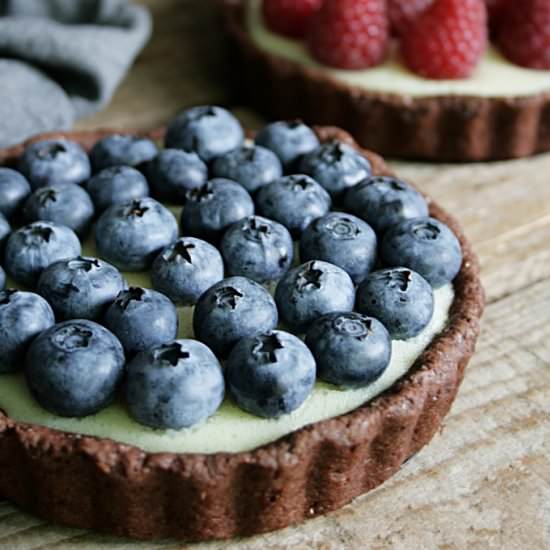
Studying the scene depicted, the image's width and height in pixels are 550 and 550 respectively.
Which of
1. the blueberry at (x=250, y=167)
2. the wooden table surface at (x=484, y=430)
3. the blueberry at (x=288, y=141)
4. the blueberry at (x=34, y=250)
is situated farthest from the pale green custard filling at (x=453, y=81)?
the blueberry at (x=34, y=250)

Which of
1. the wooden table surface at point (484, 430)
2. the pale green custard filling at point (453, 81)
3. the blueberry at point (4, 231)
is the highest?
the blueberry at point (4, 231)

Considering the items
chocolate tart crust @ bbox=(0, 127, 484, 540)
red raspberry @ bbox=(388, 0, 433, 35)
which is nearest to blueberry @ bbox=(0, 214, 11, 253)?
chocolate tart crust @ bbox=(0, 127, 484, 540)

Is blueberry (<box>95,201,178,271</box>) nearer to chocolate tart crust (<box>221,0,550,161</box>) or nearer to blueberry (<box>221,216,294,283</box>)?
blueberry (<box>221,216,294,283</box>)

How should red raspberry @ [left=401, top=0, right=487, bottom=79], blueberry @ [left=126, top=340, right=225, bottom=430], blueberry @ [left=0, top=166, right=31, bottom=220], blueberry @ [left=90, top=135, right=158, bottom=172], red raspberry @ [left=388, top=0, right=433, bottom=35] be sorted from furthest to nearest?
red raspberry @ [left=388, top=0, right=433, bottom=35] → red raspberry @ [left=401, top=0, right=487, bottom=79] → blueberry @ [left=90, top=135, right=158, bottom=172] → blueberry @ [left=0, top=166, right=31, bottom=220] → blueberry @ [left=126, top=340, right=225, bottom=430]

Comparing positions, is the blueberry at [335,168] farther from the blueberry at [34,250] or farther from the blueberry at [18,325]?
the blueberry at [18,325]

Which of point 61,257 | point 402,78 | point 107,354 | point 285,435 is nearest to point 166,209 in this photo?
point 61,257

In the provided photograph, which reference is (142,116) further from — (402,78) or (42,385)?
(42,385)
